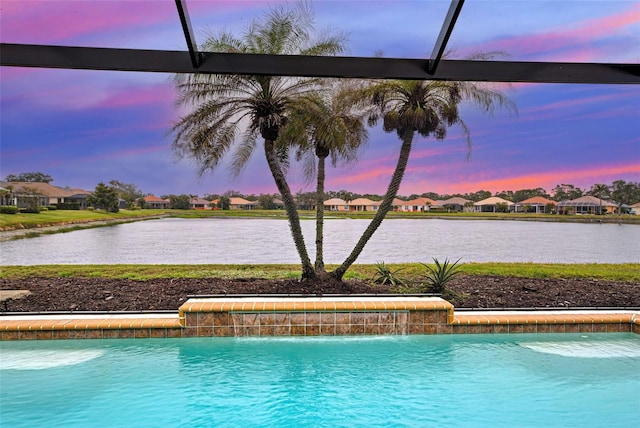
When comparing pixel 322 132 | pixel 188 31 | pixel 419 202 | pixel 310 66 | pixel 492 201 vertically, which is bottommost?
pixel 419 202

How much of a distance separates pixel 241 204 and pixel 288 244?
1.31m

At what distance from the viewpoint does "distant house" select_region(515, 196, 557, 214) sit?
44.1 ft

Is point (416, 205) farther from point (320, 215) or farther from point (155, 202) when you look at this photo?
point (155, 202)

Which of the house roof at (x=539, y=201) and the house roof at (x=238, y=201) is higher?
A: the house roof at (x=539, y=201)

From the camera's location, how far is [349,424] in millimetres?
3652

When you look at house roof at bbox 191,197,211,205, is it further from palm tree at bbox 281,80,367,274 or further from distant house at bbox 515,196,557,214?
distant house at bbox 515,196,557,214

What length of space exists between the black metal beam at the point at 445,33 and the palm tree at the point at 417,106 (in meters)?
2.02

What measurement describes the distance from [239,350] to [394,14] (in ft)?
16.0

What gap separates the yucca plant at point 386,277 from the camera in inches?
331

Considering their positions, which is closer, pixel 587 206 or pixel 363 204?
Result: pixel 363 204

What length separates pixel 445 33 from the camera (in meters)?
4.83

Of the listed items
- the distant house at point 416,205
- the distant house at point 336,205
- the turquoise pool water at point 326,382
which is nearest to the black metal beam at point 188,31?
the turquoise pool water at point 326,382

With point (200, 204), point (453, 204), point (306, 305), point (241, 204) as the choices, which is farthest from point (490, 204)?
point (306, 305)

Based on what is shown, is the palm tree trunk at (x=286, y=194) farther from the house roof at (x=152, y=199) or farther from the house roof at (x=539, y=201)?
the house roof at (x=539, y=201)
